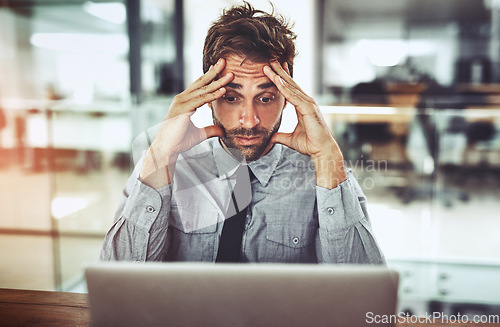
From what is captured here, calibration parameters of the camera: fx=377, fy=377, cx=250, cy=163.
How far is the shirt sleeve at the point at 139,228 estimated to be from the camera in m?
1.17

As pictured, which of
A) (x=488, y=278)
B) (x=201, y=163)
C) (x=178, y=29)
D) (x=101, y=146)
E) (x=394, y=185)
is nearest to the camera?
(x=201, y=163)

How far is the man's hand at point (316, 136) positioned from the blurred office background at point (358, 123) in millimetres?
1362

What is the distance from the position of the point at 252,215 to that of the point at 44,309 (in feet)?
2.18

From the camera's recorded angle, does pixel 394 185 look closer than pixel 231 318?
No

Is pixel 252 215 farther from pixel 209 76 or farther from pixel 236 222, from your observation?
pixel 209 76

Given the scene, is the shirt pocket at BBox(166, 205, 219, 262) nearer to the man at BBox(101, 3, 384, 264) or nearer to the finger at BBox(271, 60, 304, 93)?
the man at BBox(101, 3, 384, 264)

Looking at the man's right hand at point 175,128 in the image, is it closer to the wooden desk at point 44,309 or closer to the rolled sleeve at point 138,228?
the rolled sleeve at point 138,228

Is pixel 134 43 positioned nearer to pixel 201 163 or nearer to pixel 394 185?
pixel 201 163

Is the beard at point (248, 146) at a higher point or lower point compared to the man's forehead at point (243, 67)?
lower

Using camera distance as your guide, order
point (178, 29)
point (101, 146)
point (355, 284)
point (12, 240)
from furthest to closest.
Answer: point (101, 146) → point (12, 240) → point (178, 29) → point (355, 284)

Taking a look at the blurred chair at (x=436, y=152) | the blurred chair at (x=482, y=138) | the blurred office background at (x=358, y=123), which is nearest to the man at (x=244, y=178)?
the blurred office background at (x=358, y=123)

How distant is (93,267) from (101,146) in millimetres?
3542

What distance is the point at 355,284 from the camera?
0.68 m

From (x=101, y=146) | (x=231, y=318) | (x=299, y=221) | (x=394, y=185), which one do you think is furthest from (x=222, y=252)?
(x=101, y=146)
